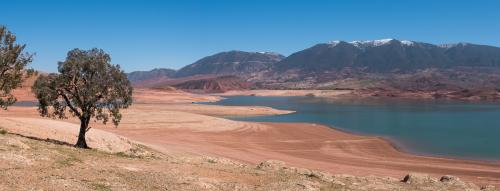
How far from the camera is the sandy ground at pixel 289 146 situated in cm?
4966

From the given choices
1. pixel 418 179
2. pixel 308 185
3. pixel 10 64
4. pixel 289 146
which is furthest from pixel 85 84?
pixel 289 146

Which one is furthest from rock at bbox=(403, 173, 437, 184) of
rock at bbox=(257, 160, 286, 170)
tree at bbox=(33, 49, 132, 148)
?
tree at bbox=(33, 49, 132, 148)

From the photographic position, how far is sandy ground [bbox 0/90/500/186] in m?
49.7

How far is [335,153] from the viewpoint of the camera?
2382 inches

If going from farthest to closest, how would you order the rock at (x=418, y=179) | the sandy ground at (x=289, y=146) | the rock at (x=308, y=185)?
the sandy ground at (x=289, y=146) → the rock at (x=418, y=179) → the rock at (x=308, y=185)

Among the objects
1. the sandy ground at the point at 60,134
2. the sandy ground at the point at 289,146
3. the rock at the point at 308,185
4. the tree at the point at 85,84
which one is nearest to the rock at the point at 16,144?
the tree at the point at 85,84

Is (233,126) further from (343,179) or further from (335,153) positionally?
(343,179)

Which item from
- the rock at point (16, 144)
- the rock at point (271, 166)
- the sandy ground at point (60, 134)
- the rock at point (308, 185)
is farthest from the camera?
the sandy ground at point (60, 134)

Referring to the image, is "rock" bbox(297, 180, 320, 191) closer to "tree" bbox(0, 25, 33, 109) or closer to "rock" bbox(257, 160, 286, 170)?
"rock" bbox(257, 160, 286, 170)

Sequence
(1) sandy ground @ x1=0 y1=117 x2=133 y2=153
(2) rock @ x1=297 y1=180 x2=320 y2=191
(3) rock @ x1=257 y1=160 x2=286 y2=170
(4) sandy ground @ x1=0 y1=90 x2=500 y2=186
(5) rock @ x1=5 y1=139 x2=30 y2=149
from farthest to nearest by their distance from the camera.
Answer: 1. (4) sandy ground @ x1=0 y1=90 x2=500 y2=186
2. (1) sandy ground @ x1=0 y1=117 x2=133 y2=153
3. (3) rock @ x1=257 y1=160 x2=286 y2=170
4. (5) rock @ x1=5 y1=139 x2=30 y2=149
5. (2) rock @ x1=297 y1=180 x2=320 y2=191

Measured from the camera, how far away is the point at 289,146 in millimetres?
65938

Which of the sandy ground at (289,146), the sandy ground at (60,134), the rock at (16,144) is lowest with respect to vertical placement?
the sandy ground at (289,146)

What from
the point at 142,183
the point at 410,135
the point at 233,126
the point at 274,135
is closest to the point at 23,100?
the point at 233,126

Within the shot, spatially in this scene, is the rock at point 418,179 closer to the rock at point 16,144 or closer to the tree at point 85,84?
the tree at point 85,84
